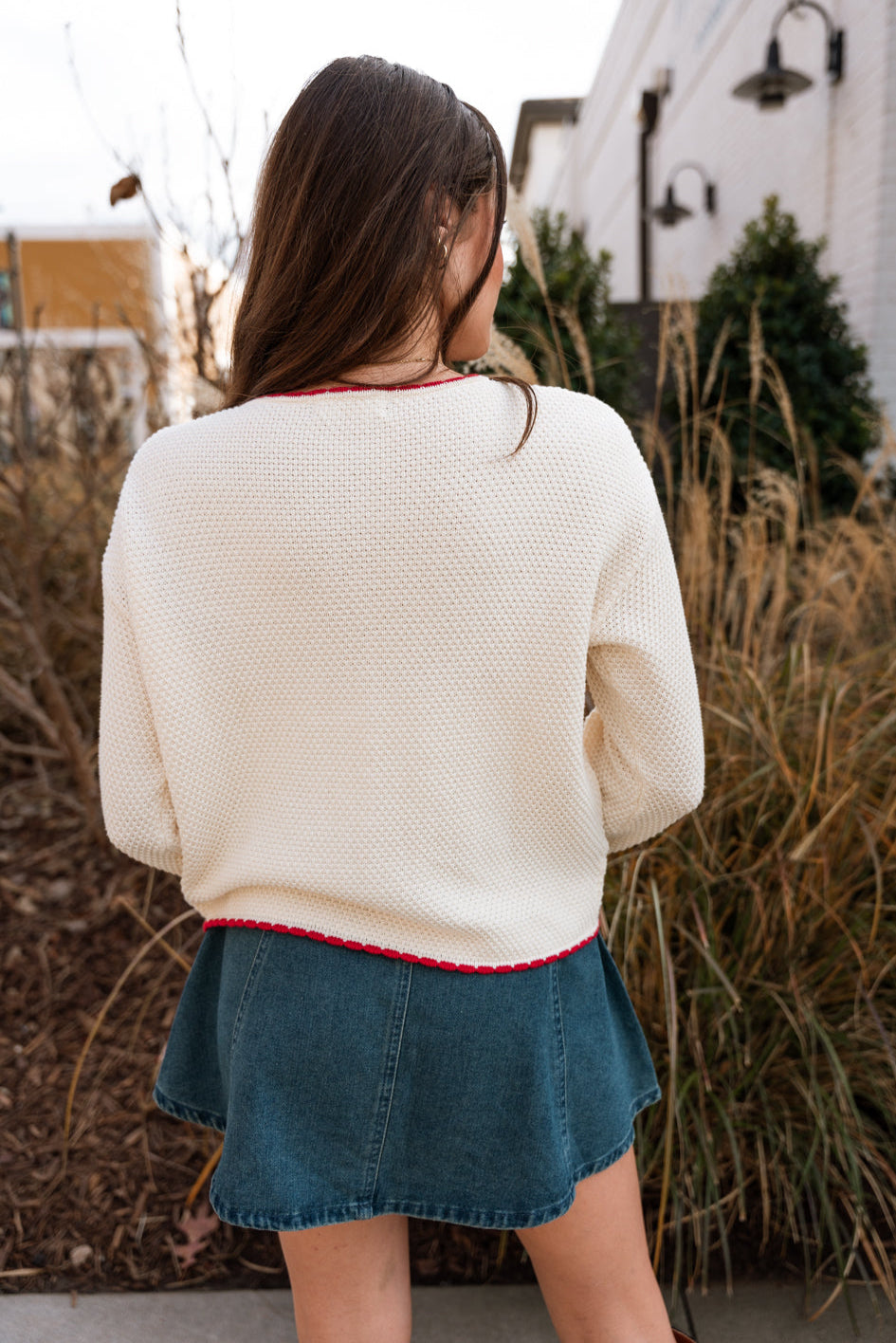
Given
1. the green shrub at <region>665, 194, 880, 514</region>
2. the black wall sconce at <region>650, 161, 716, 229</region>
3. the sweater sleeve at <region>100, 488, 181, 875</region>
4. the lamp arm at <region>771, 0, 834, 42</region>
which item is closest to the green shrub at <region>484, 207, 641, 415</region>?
the green shrub at <region>665, 194, 880, 514</region>

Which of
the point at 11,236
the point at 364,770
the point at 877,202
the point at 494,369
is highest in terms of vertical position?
the point at 877,202

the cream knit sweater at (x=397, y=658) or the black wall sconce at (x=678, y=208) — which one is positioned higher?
the black wall sconce at (x=678, y=208)

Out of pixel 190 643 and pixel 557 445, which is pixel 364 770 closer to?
pixel 190 643

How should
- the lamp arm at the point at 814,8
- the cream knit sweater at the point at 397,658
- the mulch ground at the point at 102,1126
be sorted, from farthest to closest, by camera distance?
the lamp arm at the point at 814,8 → the mulch ground at the point at 102,1126 → the cream knit sweater at the point at 397,658

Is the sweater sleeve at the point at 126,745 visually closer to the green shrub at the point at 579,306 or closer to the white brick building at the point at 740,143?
the white brick building at the point at 740,143

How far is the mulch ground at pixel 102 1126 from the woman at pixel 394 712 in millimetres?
857

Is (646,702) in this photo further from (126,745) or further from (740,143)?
(740,143)

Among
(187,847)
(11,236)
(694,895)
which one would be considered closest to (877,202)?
(11,236)

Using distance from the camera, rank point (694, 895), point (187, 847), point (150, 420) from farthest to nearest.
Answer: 1. point (150, 420)
2. point (694, 895)
3. point (187, 847)

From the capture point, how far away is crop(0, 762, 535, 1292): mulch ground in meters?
1.84

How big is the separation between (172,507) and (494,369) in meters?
1.47

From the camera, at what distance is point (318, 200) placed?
3.21 feet

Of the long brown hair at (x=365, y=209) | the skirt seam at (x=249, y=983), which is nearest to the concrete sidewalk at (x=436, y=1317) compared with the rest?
the skirt seam at (x=249, y=983)

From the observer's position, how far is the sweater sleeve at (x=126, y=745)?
107 centimetres
